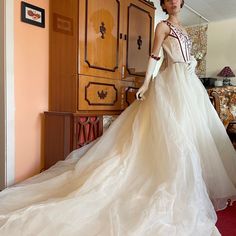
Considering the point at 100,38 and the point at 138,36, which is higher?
the point at 138,36

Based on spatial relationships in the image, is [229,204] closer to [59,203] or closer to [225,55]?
[59,203]

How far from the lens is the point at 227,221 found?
1363mm

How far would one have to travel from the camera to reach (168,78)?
155cm

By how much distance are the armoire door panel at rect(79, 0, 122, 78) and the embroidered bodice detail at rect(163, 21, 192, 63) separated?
398mm

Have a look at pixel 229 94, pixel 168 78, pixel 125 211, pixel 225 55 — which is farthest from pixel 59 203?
pixel 225 55

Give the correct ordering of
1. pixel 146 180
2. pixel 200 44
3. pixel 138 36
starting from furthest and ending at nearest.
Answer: pixel 200 44, pixel 138 36, pixel 146 180

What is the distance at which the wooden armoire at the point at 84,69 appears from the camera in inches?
64.6

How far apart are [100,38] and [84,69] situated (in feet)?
0.87

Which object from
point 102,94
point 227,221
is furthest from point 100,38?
point 227,221

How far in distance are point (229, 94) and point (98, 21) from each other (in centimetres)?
129

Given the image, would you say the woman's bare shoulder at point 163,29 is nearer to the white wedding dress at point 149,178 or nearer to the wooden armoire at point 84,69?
the white wedding dress at point 149,178

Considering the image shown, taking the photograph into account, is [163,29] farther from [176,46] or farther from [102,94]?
[102,94]

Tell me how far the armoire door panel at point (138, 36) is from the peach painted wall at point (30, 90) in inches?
24.3

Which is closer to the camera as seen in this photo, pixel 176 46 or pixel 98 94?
pixel 176 46
